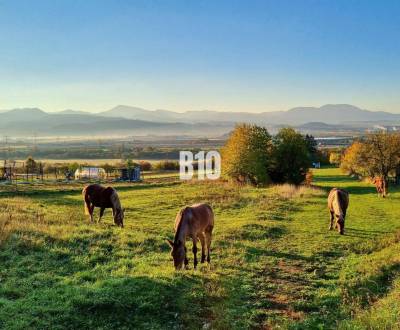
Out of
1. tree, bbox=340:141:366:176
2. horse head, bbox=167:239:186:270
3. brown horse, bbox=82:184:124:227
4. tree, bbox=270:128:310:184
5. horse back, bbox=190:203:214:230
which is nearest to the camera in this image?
horse head, bbox=167:239:186:270

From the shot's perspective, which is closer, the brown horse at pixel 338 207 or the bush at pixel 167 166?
the brown horse at pixel 338 207

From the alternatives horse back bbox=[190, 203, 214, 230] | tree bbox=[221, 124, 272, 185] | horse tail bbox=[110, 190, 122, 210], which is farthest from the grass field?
tree bbox=[221, 124, 272, 185]

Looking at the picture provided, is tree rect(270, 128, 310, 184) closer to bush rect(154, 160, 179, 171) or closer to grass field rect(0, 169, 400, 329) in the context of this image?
grass field rect(0, 169, 400, 329)

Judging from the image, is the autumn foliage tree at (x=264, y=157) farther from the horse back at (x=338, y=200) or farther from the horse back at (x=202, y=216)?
the horse back at (x=202, y=216)

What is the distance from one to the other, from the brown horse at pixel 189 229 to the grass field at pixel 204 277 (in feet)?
1.59

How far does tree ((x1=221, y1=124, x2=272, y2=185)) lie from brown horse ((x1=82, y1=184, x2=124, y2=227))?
27.7 metres

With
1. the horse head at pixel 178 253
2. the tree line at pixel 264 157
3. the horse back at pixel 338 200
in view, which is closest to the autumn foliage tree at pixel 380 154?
the tree line at pixel 264 157

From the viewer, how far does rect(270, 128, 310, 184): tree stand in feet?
161

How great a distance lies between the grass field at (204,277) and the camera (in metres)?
8.77

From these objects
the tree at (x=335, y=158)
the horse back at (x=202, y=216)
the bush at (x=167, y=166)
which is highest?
the horse back at (x=202, y=216)

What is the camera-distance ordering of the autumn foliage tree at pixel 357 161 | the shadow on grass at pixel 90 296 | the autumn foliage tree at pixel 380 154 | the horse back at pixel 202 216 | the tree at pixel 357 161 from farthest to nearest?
the tree at pixel 357 161 → the autumn foliage tree at pixel 357 161 → the autumn foliage tree at pixel 380 154 → the horse back at pixel 202 216 → the shadow on grass at pixel 90 296

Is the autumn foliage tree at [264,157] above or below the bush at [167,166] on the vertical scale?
above

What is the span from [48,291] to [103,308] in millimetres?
1614

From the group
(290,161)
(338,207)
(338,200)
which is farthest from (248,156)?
(338,207)
